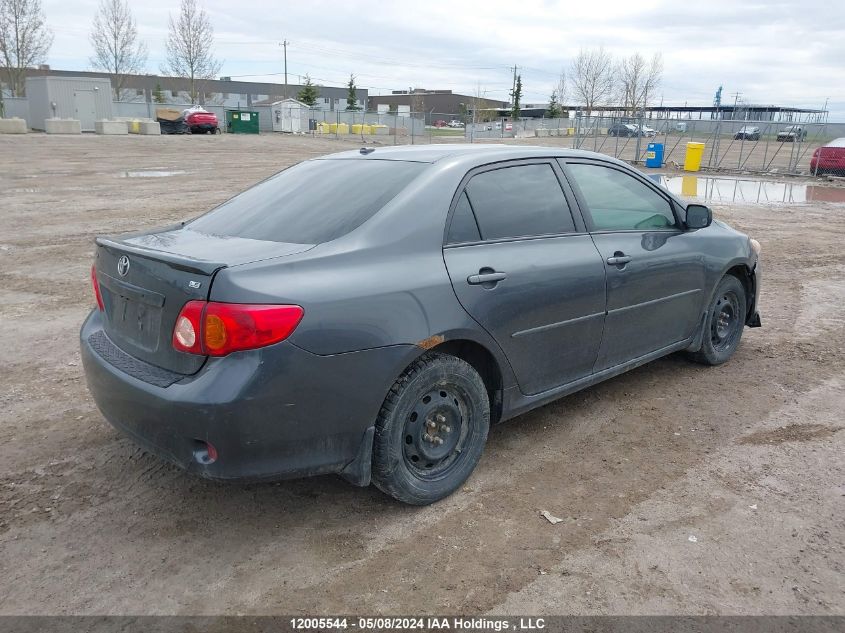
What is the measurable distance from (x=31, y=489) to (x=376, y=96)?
362 ft

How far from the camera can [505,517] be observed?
10.6 ft

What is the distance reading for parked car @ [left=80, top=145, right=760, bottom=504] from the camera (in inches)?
108

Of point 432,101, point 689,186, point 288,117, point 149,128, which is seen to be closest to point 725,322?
point 689,186

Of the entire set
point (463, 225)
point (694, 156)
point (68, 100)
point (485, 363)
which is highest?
point (68, 100)

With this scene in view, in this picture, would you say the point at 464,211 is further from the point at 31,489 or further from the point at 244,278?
the point at 31,489

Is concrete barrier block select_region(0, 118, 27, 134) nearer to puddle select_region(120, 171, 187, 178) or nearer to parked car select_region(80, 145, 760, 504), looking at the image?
puddle select_region(120, 171, 187, 178)

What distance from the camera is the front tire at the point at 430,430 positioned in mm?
3070

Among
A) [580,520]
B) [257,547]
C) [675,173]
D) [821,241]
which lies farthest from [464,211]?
[675,173]

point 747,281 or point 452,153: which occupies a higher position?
point 452,153

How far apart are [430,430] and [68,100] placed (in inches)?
1818

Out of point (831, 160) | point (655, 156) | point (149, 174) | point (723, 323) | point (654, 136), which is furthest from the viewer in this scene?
point (654, 136)

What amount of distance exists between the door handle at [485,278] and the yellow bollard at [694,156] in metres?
24.9

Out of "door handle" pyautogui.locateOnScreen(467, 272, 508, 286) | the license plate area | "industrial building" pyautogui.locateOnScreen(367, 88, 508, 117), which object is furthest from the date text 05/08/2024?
"industrial building" pyautogui.locateOnScreen(367, 88, 508, 117)

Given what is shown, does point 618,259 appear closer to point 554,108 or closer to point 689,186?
point 689,186
